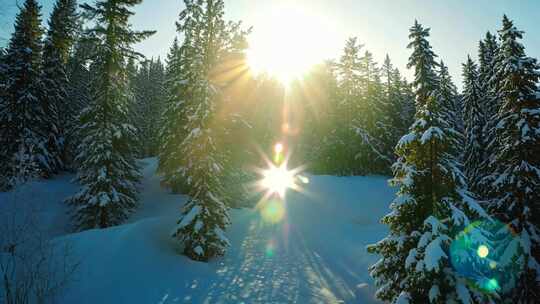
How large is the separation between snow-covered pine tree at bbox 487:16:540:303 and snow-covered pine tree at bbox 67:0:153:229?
1879 centimetres

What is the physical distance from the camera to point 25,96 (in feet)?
82.7

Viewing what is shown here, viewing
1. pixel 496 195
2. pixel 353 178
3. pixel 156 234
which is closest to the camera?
pixel 496 195

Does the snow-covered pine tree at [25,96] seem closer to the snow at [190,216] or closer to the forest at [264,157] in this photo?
the forest at [264,157]

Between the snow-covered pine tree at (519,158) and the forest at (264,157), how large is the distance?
5 cm

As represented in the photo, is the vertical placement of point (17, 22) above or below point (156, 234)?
above

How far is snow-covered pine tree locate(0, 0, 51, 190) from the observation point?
24484mm

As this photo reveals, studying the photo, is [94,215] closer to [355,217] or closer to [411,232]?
[411,232]

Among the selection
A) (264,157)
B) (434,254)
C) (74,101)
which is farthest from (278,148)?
(434,254)

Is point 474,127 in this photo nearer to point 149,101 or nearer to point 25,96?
point 25,96

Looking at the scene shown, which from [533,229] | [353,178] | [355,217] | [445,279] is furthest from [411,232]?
[353,178]

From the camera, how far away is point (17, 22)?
26344 mm

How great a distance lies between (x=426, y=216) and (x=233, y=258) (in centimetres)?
985

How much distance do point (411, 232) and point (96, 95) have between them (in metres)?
18.1

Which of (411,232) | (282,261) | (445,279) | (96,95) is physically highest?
(96,95)
